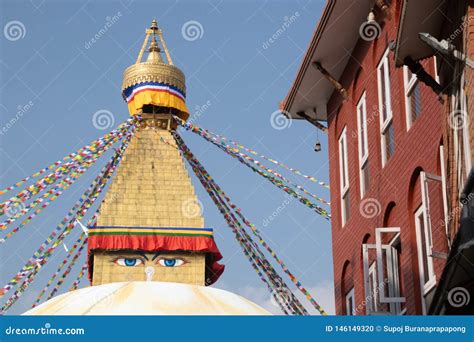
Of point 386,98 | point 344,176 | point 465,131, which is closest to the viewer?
point 465,131

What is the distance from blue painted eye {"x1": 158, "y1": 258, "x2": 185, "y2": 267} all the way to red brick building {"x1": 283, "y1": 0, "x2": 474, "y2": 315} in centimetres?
865

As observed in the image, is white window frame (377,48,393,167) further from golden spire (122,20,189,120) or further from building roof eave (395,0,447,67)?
golden spire (122,20,189,120)

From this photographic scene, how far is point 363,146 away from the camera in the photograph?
63.5 ft

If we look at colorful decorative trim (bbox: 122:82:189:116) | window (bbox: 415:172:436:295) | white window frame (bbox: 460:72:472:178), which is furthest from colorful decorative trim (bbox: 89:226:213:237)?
white window frame (bbox: 460:72:472:178)

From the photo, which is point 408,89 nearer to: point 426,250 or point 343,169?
point 426,250

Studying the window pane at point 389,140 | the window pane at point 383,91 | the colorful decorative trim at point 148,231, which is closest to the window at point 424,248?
the window pane at point 389,140

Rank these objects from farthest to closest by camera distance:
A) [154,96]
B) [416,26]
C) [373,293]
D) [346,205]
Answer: [154,96] < [346,205] < [373,293] < [416,26]

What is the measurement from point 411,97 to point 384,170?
176 centimetres

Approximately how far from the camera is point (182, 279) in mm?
29125

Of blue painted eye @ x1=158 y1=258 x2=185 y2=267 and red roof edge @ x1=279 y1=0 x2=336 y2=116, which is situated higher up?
red roof edge @ x1=279 y1=0 x2=336 y2=116

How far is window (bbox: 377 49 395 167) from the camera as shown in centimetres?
1741

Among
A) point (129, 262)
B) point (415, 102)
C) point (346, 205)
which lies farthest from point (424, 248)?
point (129, 262)

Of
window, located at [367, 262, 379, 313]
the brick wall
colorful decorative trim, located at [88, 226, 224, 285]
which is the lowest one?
window, located at [367, 262, 379, 313]

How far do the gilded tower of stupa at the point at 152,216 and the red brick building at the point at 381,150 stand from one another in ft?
27.6
